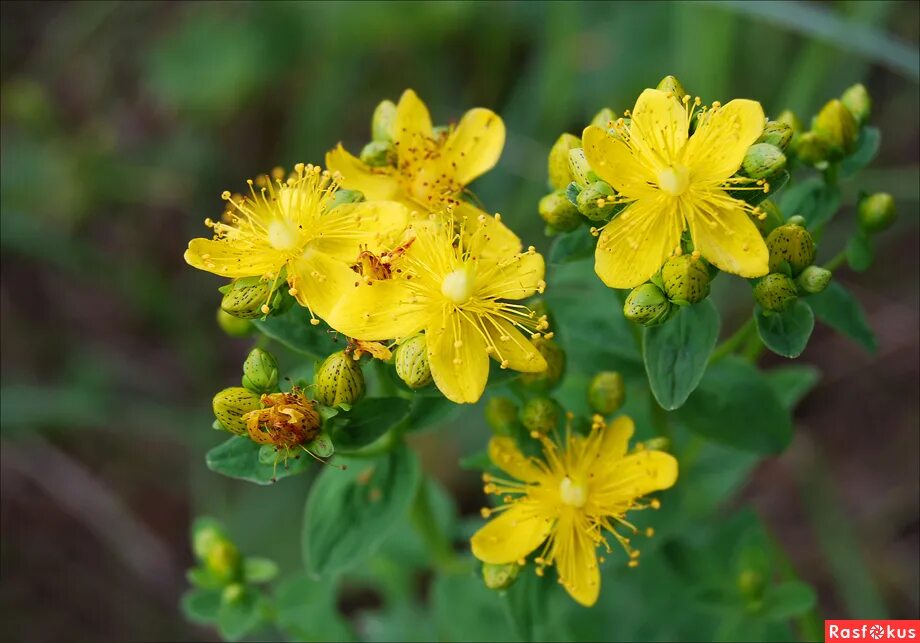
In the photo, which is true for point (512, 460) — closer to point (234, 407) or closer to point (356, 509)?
point (356, 509)

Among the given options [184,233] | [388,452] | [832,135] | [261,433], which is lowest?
[184,233]

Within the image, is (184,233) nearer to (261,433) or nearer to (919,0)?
(261,433)

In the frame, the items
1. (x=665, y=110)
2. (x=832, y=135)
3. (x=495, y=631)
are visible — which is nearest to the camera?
(x=665, y=110)

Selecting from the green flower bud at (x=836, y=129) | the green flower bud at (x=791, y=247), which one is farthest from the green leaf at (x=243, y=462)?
the green flower bud at (x=836, y=129)

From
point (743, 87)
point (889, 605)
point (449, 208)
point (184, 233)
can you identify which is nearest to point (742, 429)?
point (449, 208)

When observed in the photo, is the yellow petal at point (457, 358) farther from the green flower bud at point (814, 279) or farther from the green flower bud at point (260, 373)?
the green flower bud at point (814, 279)

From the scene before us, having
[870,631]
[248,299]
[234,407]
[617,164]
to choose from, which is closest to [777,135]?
[617,164]

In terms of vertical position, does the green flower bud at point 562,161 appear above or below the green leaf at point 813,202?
above
